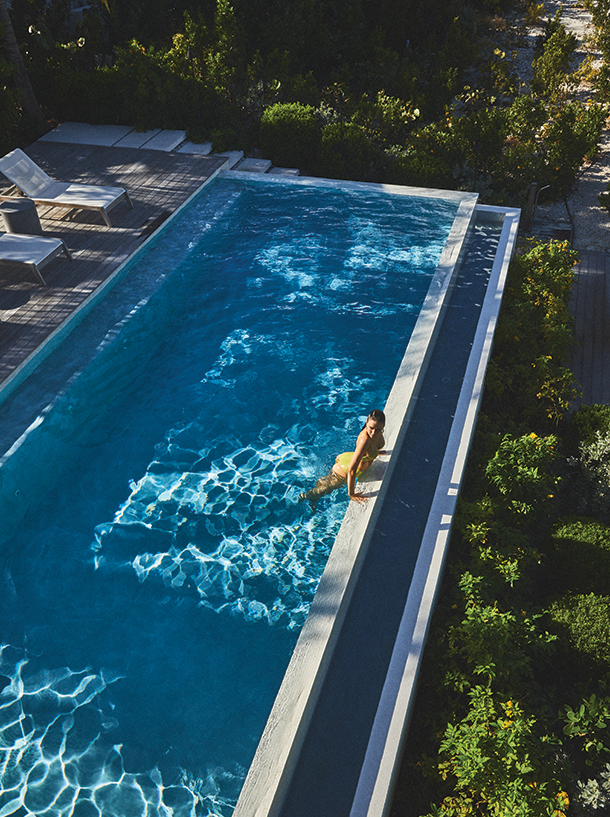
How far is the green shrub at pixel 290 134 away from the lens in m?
12.5

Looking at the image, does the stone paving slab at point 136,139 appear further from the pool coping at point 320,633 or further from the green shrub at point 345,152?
the pool coping at point 320,633

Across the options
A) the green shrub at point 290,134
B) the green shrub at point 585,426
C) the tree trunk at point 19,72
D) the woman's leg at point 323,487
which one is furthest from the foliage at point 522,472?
the tree trunk at point 19,72

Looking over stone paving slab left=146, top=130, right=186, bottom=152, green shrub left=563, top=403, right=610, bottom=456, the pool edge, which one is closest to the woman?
green shrub left=563, top=403, right=610, bottom=456

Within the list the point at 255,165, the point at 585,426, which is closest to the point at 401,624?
the point at 585,426

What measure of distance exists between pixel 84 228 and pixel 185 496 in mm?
5923

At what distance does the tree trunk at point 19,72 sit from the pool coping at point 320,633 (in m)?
10.5

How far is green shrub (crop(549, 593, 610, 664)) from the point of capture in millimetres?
5234

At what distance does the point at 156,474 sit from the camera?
7125 mm

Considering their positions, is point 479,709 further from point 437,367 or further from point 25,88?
point 25,88

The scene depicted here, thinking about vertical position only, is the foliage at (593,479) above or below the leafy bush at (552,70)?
below

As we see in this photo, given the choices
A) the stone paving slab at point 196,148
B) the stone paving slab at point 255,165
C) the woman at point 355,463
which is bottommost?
the woman at point 355,463

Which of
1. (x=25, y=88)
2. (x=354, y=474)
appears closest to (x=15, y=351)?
(x=354, y=474)

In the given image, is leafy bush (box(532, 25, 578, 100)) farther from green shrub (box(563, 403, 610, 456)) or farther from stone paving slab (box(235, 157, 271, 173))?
green shrub (box(563, 403, 610, 456))

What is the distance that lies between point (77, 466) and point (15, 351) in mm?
1873
